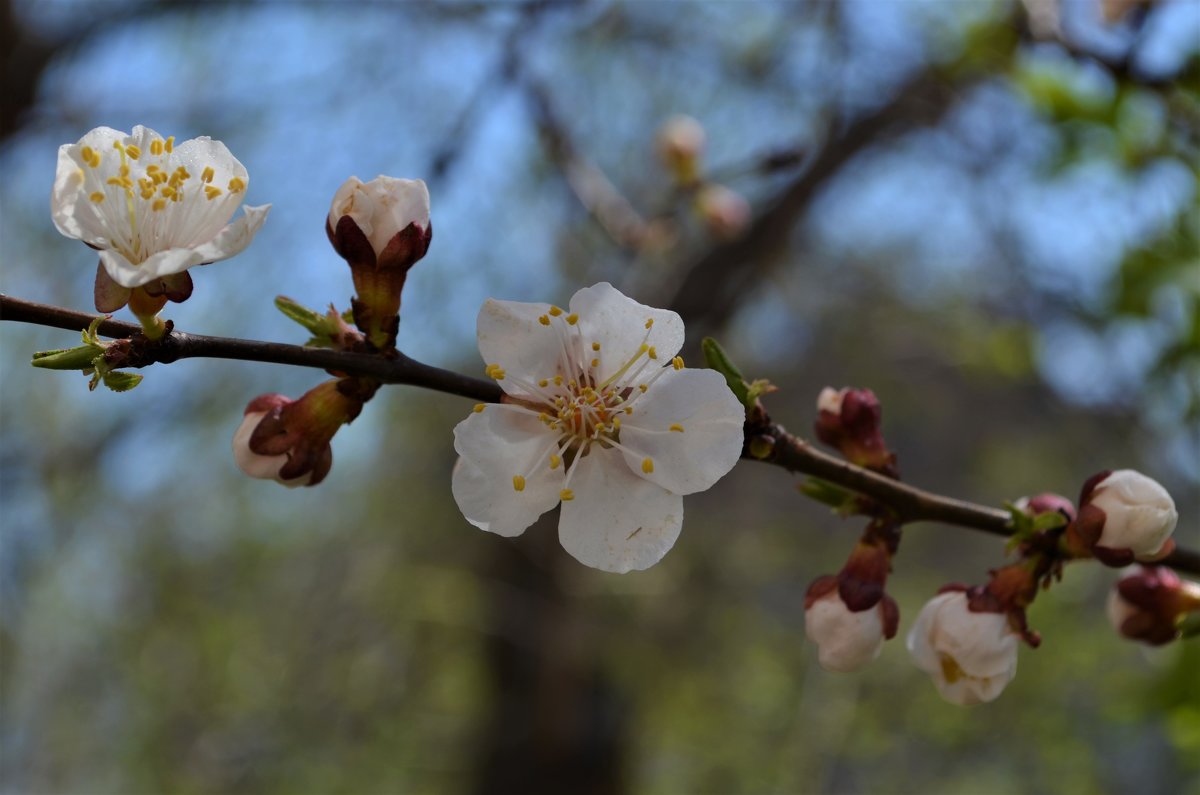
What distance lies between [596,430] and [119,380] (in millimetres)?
433

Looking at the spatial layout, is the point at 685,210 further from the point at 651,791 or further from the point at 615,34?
the point at 651,791

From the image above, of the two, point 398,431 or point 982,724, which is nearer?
point 982,724

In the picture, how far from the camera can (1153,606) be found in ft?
3.75

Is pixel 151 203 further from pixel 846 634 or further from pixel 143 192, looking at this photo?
pixel 846 634

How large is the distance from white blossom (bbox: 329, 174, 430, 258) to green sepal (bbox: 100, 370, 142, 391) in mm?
236

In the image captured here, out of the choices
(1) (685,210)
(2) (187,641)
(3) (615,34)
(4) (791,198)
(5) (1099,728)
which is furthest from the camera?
(2) (187,641)

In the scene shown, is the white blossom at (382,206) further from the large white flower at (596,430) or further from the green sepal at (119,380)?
the green sepal at (119,380)

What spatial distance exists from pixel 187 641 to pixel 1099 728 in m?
4.98

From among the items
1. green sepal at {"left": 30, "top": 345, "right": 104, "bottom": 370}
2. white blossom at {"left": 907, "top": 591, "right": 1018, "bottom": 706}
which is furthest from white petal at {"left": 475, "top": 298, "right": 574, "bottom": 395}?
white blossom at {"left": 907, "top": 591, "right": 1018, "bottom": 706}

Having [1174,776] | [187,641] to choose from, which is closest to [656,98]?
[1174,776]

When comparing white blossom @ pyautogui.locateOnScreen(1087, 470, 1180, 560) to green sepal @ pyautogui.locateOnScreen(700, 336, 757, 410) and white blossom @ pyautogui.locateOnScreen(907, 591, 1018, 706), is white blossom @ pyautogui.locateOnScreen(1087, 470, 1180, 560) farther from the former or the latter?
green sepal @ pyautogui.locateOnScreen(700, 336, 757, 410)

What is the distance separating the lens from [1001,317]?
4.36 m

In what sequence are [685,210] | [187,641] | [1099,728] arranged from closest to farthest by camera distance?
1. [685,210]
2. [1099,728]
3. [187,641]

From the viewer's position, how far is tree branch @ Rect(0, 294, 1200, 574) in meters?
0.79
